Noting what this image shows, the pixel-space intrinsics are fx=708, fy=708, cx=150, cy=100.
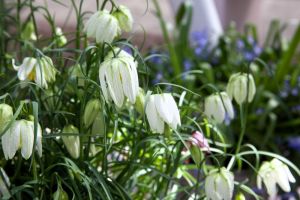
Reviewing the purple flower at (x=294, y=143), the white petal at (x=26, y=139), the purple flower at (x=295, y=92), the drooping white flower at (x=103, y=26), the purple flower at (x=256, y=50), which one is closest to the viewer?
the white petal at (x=26, y=139)

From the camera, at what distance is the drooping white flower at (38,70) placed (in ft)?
3.11

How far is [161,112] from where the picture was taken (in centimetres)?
87

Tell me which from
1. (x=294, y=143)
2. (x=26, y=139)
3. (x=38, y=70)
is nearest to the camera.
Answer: (x=26, y=139)

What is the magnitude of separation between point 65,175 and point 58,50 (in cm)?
17

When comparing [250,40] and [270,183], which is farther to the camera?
[250,40]

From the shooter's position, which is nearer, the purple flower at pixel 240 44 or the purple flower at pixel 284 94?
the purple flower at pixel 284 94

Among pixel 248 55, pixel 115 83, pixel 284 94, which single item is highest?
pixel 115 83

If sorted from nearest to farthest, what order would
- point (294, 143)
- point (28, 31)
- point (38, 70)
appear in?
point (38, 70) < point (28, 31) < point (294, 143)

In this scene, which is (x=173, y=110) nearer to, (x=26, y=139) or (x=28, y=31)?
(x=26, y=139)

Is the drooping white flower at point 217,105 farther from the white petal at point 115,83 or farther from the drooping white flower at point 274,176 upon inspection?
the white petal at point 115,83

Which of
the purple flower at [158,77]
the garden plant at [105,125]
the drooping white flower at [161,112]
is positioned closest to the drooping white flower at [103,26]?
the garden plant at [105,125]

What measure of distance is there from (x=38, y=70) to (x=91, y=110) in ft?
0.31

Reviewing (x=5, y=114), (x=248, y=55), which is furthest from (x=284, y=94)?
(x=5, y=114)

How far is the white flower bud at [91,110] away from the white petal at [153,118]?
0.07 metres
